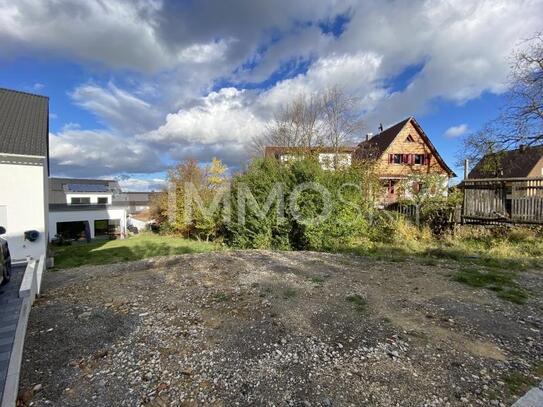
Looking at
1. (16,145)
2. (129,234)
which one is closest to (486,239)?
(16,145)

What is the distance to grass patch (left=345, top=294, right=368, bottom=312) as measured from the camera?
4.16 meters

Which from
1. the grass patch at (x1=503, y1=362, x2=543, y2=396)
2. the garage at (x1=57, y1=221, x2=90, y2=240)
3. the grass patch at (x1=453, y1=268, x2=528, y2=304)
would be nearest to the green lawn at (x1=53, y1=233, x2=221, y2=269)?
the garage at (x1=57, y1=221, x2=90, y2=240)

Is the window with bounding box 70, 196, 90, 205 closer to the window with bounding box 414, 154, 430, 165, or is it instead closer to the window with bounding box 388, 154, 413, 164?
the window with bounding box 388, 154, 413, 164

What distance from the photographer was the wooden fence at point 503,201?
28.4 ft

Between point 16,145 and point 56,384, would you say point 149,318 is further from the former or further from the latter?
point 16,145

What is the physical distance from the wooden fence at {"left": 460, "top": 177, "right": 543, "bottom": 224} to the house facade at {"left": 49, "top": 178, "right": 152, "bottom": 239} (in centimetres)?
2646

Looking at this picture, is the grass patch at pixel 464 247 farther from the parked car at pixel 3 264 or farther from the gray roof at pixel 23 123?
the gray roof at pixel 23 123

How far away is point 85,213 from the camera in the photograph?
79.4ft

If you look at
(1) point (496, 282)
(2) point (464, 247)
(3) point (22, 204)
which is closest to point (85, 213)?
(3) point (22, 204)

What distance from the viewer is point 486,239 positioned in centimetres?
923

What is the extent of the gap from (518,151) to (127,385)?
69.4 ft

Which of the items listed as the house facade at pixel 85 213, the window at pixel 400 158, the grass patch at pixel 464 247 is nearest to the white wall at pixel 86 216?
the house facade at pixel 85 213

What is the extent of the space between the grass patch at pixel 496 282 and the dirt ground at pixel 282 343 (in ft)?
0.57

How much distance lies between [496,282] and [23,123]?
16390 mm
